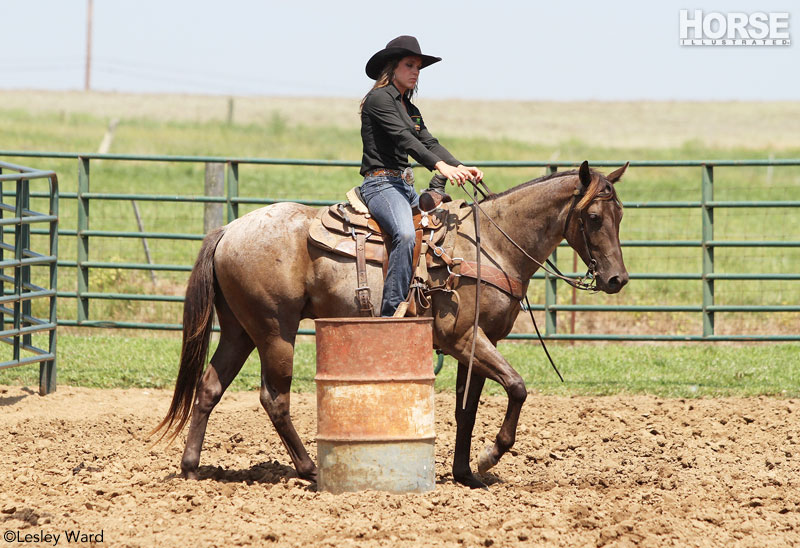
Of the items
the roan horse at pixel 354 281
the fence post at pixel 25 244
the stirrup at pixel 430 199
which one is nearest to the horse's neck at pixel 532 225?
the roan horse at pixel 354 281

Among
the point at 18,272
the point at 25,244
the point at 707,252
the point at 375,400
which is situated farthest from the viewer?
the point at 707,252

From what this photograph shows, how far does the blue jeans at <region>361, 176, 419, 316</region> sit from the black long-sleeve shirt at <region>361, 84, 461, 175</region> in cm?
12

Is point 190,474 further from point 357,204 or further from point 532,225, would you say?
point 532,225

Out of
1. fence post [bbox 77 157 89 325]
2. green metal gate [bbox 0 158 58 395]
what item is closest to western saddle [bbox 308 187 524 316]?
green metal gate [bbox 0 158 58 395]

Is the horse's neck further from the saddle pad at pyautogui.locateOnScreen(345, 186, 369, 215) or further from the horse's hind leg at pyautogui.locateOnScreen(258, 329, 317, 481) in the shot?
the horse's hind leg at pyautogui.locateOnScreen(258, 329, 317, 481)

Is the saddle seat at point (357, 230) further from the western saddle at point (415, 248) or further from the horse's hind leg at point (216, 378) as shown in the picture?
the horse's hind leg at point (216, 378)

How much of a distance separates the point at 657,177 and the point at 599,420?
21871 millimetres

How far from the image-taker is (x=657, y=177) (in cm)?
2806

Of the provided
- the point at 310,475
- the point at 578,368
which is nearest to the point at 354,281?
the point at 310,475

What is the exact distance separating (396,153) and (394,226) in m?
0.45

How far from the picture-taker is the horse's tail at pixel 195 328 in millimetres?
5824

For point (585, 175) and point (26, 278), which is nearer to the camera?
point (585, 175)

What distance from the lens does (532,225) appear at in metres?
5.69

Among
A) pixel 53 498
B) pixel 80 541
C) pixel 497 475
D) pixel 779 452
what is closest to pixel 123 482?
pixel 53 498
